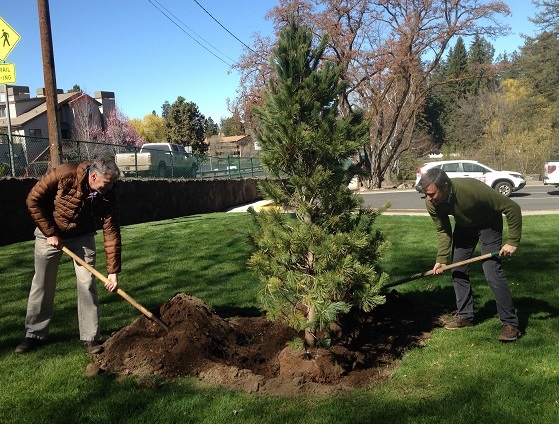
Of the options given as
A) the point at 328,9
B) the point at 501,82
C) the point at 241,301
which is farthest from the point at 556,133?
the point at 241,301

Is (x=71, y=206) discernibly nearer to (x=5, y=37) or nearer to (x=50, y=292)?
(x=50, y=292)

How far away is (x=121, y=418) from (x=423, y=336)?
285 centimetres

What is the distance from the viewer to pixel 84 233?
4648 millimetres

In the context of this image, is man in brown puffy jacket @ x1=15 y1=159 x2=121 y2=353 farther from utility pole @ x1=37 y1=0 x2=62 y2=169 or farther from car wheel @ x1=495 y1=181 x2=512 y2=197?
car wheel @ x1=495 y1=181 x2=512 y2=197

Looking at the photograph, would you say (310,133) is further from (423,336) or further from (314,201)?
(423,336)

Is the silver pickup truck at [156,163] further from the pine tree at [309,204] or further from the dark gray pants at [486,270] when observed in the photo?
the dark gray pants at [486,270]

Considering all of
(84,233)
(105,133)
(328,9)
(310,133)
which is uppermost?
(328,9)

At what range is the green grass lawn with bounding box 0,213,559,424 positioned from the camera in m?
3.38

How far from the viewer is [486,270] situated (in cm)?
475

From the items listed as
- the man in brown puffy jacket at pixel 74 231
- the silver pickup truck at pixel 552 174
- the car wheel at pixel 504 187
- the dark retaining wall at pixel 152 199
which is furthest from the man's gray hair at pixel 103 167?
the silver pickup truck at pixel 552 174

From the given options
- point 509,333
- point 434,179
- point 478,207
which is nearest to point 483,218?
point 478,207

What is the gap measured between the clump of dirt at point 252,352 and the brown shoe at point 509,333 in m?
0.68

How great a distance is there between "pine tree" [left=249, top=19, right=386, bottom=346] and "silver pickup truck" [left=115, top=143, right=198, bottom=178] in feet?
38.0

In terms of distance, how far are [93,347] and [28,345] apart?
609 mm
